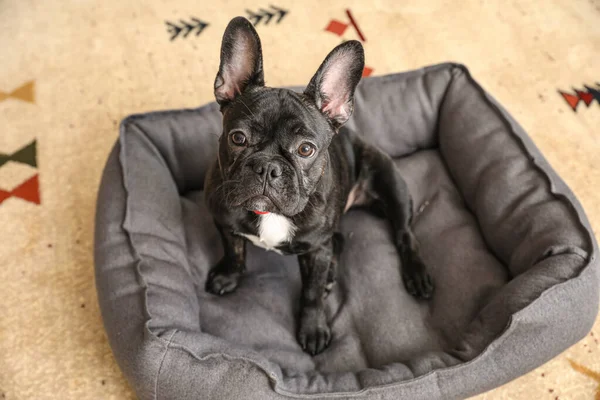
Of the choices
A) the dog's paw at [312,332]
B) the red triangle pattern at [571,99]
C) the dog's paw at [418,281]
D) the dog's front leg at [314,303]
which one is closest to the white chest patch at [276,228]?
the dog's front leg at [314,303]

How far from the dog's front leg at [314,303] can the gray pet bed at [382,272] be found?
0.06m

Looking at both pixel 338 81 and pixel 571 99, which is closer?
pixel 338 81

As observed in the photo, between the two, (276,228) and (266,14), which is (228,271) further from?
(266,14)

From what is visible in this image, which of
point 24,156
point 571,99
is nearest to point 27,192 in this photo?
point 24,156

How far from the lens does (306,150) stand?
1.70 meters

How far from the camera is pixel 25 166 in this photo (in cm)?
285

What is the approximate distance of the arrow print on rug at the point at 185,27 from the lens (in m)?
3.67

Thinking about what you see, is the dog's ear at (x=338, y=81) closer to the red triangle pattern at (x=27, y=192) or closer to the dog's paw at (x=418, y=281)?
the dog's paw at (x=418, y=281)

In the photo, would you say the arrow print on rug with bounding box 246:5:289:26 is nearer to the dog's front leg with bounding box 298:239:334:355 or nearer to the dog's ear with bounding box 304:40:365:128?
the dog's ear with bounding box 304:40:365:128

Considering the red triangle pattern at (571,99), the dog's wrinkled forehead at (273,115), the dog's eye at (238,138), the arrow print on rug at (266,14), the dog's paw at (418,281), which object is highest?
the dog's wrinkled forehead at (273,115)

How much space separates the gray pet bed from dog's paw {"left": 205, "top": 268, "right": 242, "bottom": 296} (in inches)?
1.7

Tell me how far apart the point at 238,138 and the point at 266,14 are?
2.48 metres

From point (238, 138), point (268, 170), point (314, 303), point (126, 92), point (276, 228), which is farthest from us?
point (126, 92)

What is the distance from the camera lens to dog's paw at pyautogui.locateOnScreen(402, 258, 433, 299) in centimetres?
223
